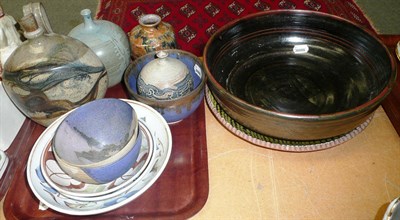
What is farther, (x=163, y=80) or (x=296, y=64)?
(x=296, y=64)

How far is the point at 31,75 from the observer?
622 millimetres

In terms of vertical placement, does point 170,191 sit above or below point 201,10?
above

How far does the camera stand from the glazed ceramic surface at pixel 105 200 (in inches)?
21.0

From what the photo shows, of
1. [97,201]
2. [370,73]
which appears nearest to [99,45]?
[97,201]

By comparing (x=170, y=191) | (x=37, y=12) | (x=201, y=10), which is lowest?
(x=201, y=10)

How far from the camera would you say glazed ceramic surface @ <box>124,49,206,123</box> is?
68 cm

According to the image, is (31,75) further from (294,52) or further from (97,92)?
(294,52)

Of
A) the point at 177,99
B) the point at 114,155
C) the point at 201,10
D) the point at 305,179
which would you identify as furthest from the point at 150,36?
the point at 201,10

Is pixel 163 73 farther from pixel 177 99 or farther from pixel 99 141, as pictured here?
pixel 99 141

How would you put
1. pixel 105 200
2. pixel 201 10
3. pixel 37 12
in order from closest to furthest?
pixel 105 200
pixel 37 12
pixel 201 10

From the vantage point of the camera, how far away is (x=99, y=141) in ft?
2.00

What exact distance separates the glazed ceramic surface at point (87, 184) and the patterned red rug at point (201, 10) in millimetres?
1152

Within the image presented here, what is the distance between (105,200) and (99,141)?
11 centimetres

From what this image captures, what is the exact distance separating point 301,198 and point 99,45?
544 millimetres
